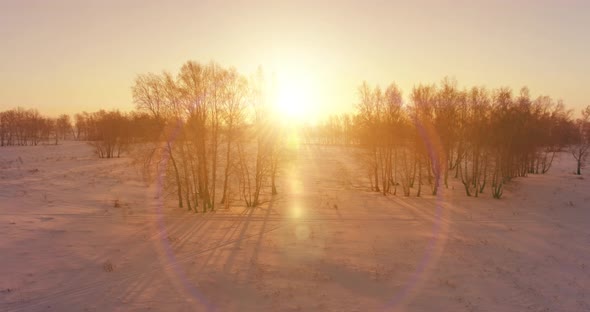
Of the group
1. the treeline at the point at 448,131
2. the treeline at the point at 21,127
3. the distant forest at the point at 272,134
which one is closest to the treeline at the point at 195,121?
the distant forest at the point at 272,134

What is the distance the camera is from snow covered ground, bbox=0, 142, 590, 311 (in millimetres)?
11688

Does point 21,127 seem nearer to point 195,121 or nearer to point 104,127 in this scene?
point 104,127

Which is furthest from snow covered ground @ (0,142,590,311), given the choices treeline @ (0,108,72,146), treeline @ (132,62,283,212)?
treeline @ (0,108,72,146)

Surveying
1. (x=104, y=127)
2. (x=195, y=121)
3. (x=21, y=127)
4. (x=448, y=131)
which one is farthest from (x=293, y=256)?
(x=21, y=127)

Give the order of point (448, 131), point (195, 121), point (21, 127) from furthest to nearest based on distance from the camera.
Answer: point (21, 127) < point (448, 131) < point (195, 121)

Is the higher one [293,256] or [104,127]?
[104,127]

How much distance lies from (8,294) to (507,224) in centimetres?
2592

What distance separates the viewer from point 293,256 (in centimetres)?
1578

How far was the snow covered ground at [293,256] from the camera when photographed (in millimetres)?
11688

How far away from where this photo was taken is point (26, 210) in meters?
22.5

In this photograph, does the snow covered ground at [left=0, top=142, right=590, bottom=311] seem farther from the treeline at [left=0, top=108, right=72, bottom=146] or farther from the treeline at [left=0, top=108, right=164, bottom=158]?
the treeline at [left=0, top=108, right=72, bottom=146]

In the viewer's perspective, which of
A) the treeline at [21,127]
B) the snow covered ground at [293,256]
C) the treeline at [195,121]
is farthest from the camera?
the treeline at [21,127]

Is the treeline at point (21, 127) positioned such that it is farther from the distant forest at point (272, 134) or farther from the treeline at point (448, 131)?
the treeline at point (448, 131)

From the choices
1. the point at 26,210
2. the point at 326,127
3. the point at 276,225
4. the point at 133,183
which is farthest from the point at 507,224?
the point at 326,127
